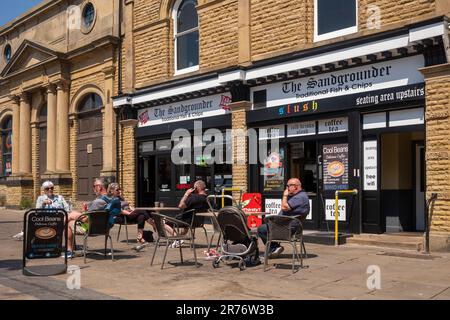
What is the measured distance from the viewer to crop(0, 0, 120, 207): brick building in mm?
19234

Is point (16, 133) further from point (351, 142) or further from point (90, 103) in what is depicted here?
point (351, 142)

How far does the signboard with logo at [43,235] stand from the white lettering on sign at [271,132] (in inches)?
270

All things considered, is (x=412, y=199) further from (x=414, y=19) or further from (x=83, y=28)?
(x=83, y=28)

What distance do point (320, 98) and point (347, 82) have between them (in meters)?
0.79

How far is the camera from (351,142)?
11789mm

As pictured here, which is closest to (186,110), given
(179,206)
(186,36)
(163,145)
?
(163,145)

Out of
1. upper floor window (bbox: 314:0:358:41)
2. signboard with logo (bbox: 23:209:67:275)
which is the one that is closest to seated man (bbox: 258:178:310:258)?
signboard with logo (bbox: 23:209:67:275)

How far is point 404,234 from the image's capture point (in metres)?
11.5

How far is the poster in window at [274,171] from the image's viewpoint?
1353cm

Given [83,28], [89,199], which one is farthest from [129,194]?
[83,28]

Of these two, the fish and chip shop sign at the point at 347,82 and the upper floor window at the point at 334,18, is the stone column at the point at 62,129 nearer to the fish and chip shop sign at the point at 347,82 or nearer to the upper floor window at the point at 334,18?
the fish and chip shop sign at the point at 347,82

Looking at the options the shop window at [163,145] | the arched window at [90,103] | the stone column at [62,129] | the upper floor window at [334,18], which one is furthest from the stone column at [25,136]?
the upper floor window at [334,18]

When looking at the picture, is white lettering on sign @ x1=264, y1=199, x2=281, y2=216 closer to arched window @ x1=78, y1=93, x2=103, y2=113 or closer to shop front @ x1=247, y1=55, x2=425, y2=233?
shop front @ x1=247, y1=55, x2=425, y2=233

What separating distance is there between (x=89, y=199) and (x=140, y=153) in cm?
347
